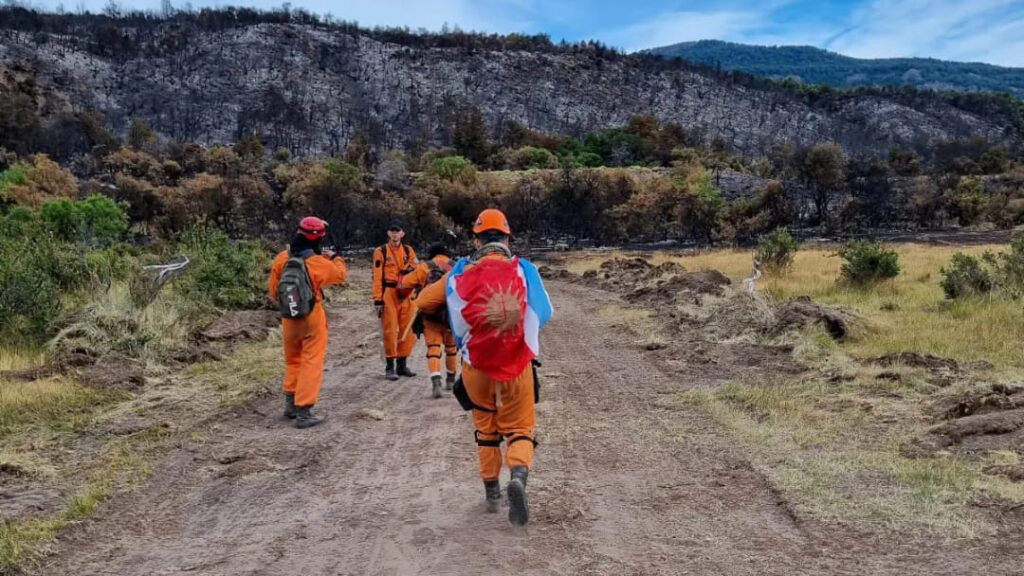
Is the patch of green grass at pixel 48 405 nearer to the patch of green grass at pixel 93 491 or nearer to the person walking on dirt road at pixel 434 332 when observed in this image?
the patch of green grass at pixel 93 491

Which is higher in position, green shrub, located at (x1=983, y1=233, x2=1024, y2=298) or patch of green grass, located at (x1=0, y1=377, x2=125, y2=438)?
green shrub, located at (x1=983, y1=233, x2=1024, y2=298)

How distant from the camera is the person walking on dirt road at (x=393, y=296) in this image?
950 cm

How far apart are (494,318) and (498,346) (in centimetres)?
18

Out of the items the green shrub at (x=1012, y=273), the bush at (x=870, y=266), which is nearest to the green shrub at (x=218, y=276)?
the bush at (x=870, y=266)

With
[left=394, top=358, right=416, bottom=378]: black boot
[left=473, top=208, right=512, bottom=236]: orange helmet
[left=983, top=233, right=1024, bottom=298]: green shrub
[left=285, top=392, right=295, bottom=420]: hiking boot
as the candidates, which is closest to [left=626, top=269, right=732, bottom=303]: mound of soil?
[left=983, top=233, right=1024, bottom=298]: green shrub

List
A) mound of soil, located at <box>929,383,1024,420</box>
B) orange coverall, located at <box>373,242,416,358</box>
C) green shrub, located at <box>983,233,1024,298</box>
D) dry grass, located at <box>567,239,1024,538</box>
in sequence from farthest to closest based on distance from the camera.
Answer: green shrub, located at <box>983,233,1024,298</box> < orange coverall, located at <box>373,242,416,358</box> < mound of soil, located at <box>929,383,1024,420</box> < dry grass, located at <box>567,239,1024,538</box>

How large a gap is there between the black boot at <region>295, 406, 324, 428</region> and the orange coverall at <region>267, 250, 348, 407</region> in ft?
0.21

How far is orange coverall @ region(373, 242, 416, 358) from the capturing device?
31.2ft

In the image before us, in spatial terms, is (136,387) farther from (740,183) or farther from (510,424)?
(740,183)

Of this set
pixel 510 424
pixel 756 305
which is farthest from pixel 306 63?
pixel 510 424

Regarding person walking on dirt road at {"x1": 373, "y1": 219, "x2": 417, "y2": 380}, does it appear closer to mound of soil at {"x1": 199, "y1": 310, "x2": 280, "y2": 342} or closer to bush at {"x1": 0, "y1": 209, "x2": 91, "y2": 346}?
mound of soil at {"x1": 199, "y1": 310, "x2": 280, "y2": 342}

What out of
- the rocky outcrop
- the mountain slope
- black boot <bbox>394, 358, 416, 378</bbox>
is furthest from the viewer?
the mountain slope

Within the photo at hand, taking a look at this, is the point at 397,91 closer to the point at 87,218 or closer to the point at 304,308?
the point at 87,218

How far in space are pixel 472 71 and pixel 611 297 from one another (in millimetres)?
89892
